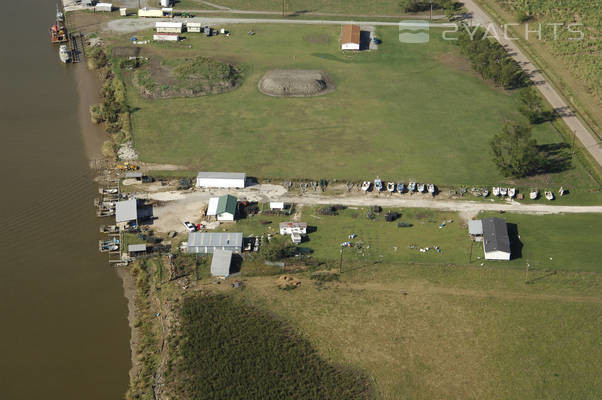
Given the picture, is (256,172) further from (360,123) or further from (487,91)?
(487,91)

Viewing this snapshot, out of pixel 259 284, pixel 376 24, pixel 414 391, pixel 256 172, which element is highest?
pixel 376 24

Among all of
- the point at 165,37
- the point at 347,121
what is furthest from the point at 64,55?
the point at 347,121

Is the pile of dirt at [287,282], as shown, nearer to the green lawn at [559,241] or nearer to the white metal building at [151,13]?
the green lawn at [559,241]

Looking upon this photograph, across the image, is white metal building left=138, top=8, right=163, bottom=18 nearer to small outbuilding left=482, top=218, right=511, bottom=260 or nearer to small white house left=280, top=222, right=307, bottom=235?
small white house left=280, top=222, right=307, bottom=235

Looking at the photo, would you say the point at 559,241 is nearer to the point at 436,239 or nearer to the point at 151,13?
the point at 436,239

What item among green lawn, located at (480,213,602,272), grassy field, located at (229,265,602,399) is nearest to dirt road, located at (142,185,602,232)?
green lawn, located at (480,213,602,272)

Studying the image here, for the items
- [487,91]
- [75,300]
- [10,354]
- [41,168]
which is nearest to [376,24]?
[487,91]
